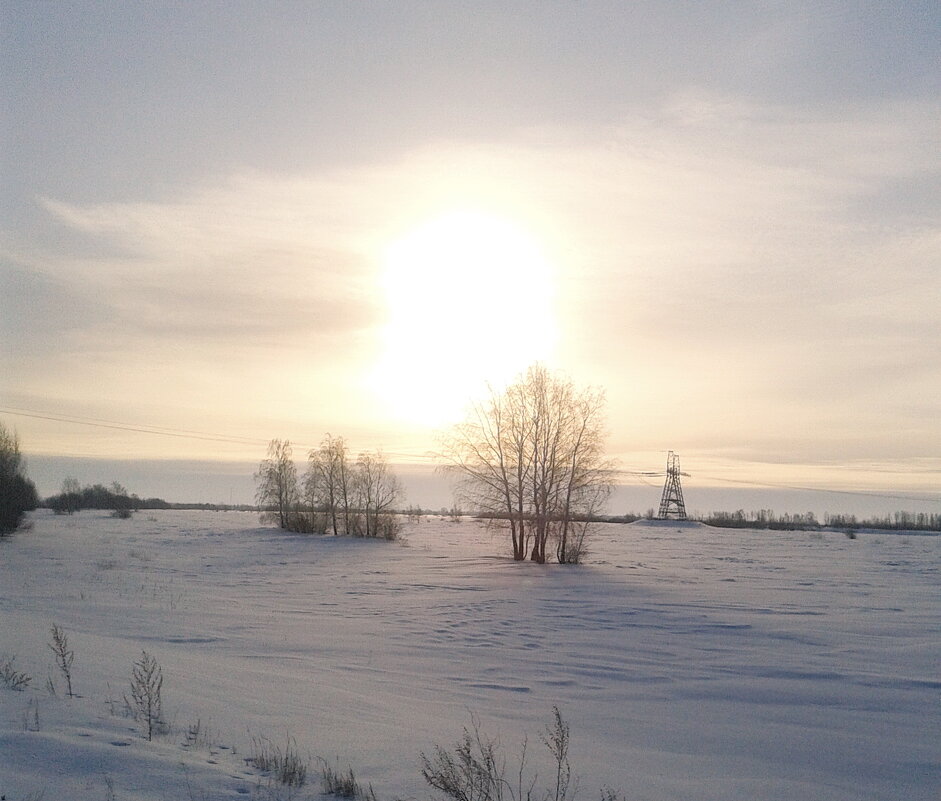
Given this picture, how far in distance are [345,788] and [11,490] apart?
53.1 metres

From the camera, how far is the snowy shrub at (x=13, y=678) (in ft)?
30.8

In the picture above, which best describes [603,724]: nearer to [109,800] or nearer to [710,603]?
[109,800]

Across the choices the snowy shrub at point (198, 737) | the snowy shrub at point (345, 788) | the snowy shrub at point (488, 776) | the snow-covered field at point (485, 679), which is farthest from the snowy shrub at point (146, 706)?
the snowy shrub at point (488, 776)

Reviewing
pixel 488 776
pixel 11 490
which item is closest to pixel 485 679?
pixel 488 776

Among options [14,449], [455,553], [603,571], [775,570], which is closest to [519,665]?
[603,571]

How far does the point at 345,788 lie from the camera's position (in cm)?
716

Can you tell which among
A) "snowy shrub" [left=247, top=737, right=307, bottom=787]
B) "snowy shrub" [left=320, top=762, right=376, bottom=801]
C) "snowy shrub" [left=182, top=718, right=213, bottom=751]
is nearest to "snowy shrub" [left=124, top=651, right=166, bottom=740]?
"snowy shrub" [left=182, top=718, right=213, bottom=751]

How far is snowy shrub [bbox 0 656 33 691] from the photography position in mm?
9375

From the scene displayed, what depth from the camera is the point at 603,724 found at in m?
11.1

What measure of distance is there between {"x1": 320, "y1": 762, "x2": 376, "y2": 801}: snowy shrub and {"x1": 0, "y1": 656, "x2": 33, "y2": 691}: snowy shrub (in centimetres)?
469

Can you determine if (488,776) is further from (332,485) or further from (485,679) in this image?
(332,485)

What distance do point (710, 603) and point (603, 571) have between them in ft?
41.1

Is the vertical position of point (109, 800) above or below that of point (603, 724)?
above

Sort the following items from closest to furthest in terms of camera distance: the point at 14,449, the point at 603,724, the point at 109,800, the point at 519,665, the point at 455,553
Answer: the point at 109,800 < the point at 603,724 < the point at 519,665 < the point at 455,553 < the point at 14,449
